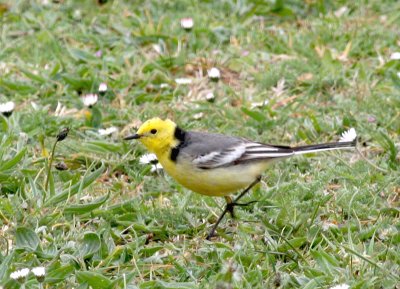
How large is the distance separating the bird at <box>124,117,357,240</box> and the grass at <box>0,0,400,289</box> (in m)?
0.27

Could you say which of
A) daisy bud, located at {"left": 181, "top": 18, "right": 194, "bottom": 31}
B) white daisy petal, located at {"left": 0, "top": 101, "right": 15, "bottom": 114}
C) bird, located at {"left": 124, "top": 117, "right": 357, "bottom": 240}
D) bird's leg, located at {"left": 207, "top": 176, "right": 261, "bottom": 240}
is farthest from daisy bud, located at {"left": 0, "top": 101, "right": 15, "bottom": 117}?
daisy bud, located at {"left": 181, "top": 18, "right": 194, "bottom": 31}

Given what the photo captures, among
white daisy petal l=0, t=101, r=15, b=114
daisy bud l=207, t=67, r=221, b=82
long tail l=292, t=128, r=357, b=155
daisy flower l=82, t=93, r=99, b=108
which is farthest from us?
daisy bud l=207, t=67, r=221, b=82

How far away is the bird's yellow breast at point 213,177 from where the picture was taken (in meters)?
6.18

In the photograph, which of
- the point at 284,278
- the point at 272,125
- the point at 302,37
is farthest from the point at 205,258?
the point at 302,37

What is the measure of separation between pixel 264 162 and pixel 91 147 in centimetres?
164

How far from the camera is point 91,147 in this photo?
7.45m

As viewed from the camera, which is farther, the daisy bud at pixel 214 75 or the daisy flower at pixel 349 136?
the daisy bud at pixel 214 75

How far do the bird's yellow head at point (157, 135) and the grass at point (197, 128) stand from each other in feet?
1.34

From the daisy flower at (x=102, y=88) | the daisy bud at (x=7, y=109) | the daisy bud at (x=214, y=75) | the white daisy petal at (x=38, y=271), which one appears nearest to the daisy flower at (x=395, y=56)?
the daisy bud at (x=214, y=75)

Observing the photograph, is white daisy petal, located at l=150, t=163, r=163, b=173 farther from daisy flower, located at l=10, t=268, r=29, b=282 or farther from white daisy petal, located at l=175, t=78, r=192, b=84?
daisy flower, located at l=10, t=268, r=29, b=282

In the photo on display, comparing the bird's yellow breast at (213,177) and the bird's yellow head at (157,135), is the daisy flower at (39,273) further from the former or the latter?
the bird's yellow head at (157,135)

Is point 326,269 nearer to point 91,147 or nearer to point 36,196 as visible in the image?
point 36,196

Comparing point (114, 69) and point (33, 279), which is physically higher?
point (33, 279)

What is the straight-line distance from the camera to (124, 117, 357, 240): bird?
6211 millimetres
